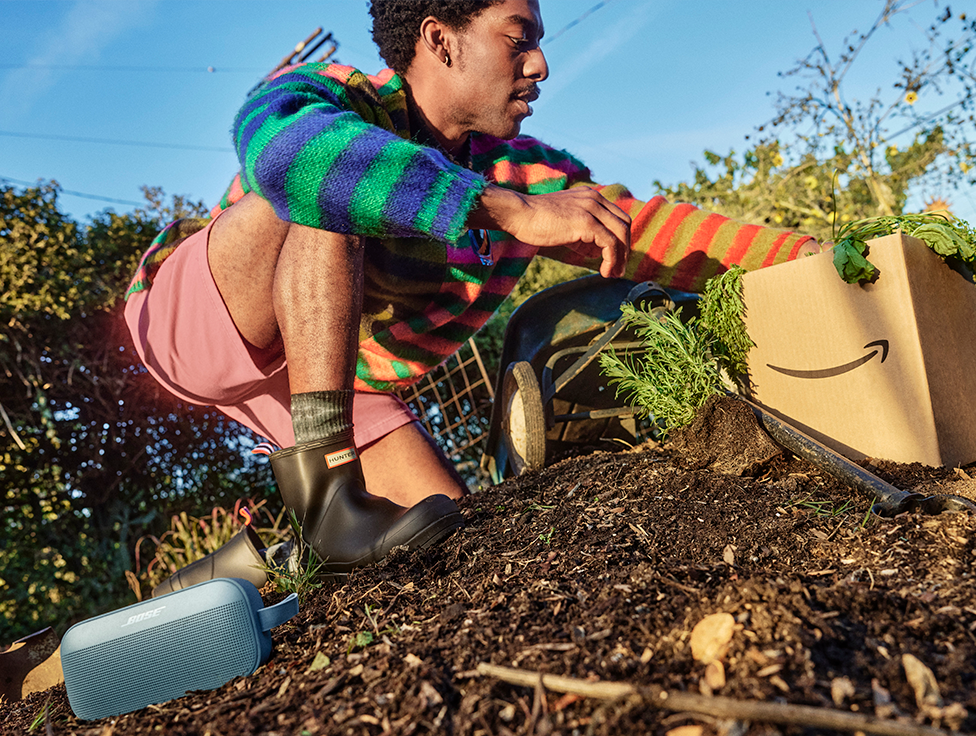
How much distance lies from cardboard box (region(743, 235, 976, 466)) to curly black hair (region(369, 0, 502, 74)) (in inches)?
49.0

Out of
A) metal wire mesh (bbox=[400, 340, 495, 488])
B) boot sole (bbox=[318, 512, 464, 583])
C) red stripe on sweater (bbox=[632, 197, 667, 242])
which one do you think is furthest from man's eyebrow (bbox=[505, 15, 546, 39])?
metal wire mesh (bbox=[400, 340, 495, 488])

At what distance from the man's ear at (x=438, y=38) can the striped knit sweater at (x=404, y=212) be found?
16 cm

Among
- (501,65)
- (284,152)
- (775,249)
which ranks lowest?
(775,249)

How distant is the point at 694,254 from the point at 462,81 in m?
1.06

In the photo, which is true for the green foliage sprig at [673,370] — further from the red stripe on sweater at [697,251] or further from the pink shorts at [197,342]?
the pink shorts at [197,342]

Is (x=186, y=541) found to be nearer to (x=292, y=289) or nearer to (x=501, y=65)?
(x=292, y=289)

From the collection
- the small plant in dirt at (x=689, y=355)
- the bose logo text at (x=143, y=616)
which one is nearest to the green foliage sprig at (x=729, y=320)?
the small plant in dirt at (x=689, y=355)

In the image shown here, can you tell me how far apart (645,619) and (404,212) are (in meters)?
0.97

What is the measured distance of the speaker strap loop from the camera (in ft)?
3.89

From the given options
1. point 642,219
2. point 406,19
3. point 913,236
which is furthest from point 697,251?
point 406,19

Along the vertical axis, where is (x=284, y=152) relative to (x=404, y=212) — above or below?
above

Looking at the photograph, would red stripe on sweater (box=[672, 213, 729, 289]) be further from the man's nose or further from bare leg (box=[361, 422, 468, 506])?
bare leg (box=[361, 422, 468, 506])

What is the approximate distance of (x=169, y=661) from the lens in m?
1.14

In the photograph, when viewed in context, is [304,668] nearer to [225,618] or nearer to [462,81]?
[225,618]
